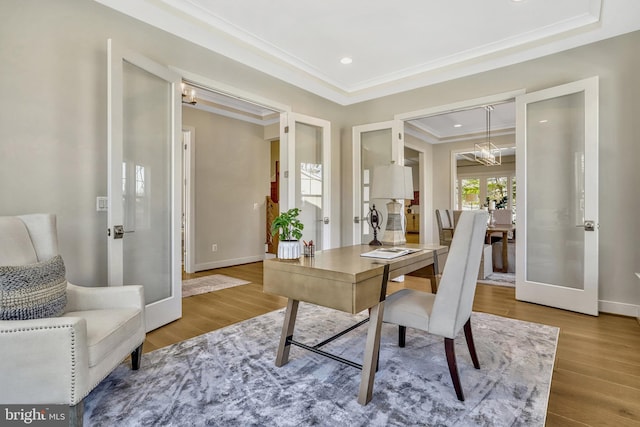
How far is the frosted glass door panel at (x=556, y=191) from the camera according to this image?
3301 millimetres

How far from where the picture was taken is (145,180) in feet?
9.23

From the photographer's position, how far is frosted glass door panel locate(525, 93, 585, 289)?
3.30 metres

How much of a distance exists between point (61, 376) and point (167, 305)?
5.08ft

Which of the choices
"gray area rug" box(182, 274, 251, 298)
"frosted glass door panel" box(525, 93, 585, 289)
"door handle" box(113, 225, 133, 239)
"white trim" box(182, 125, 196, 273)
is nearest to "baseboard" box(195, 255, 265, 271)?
"white trim" box(182, 125, 196, 273)

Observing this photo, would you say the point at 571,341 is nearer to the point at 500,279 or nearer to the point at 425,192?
the point at 500,279

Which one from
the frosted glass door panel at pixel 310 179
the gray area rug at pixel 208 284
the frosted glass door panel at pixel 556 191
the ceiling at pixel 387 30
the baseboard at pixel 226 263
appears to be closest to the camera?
the ceiling at pixel 387 30

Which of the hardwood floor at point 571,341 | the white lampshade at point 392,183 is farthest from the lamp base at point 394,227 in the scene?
the hardwood floor at point 571,341

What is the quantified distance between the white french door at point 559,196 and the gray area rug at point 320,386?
103cm

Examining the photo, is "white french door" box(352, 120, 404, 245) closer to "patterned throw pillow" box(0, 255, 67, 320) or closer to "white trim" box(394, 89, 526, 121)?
"white trim" box(394, 89, 526, 121)

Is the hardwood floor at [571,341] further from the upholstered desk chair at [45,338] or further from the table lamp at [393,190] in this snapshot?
the table lamp at [393,190]

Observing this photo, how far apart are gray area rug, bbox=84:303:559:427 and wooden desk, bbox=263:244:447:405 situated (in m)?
0.17

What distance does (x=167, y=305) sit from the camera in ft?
9.57

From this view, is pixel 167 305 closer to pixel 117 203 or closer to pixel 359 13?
pixel 117 203

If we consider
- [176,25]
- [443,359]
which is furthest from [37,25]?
[443,359]
